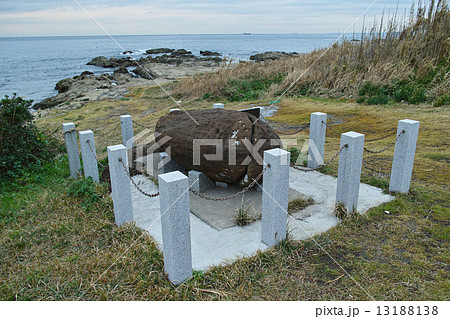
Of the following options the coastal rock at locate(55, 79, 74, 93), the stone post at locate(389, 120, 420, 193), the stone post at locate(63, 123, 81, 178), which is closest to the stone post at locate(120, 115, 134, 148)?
the stone post at locate(63, 123, 81, 178)

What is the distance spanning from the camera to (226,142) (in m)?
5.09

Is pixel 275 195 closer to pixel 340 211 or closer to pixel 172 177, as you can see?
pixel 172 177

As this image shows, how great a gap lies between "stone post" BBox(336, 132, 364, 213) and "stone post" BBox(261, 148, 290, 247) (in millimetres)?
1137

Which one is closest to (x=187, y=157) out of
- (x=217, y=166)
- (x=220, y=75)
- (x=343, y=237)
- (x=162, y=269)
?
(x=217, y=166)

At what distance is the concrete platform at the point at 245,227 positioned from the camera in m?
3.92

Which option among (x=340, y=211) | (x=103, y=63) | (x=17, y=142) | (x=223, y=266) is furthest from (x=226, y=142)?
(x=103, y=63)

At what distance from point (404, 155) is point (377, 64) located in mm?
8906

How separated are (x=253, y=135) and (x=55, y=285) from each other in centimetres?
322

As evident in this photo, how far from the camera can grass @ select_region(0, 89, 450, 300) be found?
3.28 m

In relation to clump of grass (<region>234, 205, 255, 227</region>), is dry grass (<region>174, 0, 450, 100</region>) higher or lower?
higher

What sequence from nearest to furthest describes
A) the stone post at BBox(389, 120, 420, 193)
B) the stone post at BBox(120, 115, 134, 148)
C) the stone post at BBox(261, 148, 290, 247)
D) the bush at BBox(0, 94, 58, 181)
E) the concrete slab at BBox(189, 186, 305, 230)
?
the stone post at BBox(261, 148, 290, 247), the concrete slab at BBox(189, 186, 305, 230), the stone post at BBox(389, 120, 420, 193), the bush at BBox(0, 94, 58, 181), the stone post at BBox(120, 115, 134, 148)

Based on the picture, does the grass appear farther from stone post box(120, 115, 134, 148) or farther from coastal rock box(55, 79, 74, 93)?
coastal rock box(55, 79, 74, 93)

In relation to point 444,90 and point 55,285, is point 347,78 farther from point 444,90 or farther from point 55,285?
point 55,285

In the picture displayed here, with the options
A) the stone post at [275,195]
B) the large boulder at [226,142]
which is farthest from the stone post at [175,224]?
the large boulder at [226,142]
